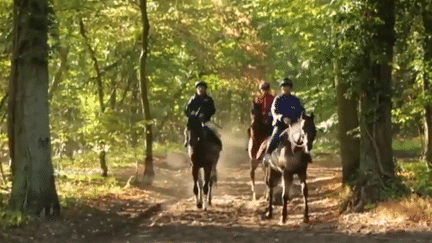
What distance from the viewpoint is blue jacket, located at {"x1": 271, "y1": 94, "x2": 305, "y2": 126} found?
46.4 feet

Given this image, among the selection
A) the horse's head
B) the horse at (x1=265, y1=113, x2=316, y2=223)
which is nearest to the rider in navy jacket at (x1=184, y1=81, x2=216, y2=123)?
the horse at (x1=265, y1=113, x2=316, y2=223)

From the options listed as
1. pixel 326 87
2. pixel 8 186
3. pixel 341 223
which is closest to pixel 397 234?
pixel 341 223

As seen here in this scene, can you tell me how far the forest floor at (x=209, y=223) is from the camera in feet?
38.4

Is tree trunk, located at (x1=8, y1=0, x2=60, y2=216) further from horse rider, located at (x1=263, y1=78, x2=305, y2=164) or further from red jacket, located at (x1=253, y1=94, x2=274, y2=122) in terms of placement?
red jacket, located at (x1=253, y1=94, x2=274, y2=122)

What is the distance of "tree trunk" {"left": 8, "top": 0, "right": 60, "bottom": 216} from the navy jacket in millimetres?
4154

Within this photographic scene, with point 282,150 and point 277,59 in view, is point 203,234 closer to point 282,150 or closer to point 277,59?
point 282,150

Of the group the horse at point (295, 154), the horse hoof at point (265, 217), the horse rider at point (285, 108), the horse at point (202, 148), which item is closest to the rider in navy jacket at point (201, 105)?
the horse at point (202, 148)

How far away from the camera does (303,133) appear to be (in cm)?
1253

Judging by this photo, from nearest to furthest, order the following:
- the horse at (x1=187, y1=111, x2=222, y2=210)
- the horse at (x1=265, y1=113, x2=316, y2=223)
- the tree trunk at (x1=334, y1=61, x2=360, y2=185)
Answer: the horse at (x1=265, y1=113, x2=316, y2=223) < the horse at (x1=187, y1=111, x2=222, y2=210) < the tree trunk at (x1=334, y1=61, x2=360, y2=185)

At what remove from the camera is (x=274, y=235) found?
1225cm

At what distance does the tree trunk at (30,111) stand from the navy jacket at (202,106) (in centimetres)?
415

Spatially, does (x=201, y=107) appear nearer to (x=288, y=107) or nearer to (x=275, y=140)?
(x=275, y=140)

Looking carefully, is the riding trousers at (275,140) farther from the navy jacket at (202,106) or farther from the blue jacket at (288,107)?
the navy jacket at (202,106)

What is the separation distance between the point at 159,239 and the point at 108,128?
384 inches
